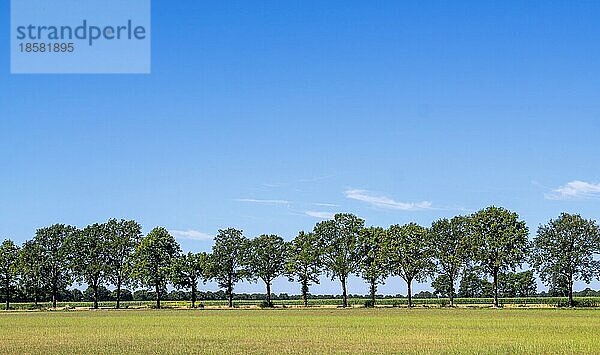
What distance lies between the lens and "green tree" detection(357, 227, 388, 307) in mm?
122562

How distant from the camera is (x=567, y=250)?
11031 cm

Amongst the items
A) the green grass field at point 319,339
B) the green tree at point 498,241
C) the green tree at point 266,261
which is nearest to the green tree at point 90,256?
the green tree at point 266,261

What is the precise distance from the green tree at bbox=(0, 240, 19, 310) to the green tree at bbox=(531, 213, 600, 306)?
84.9 m

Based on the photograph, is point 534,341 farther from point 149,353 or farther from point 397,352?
point 149,353

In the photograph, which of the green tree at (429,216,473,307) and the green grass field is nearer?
the green grass field

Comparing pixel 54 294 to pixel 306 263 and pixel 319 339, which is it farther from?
pixel 319 339

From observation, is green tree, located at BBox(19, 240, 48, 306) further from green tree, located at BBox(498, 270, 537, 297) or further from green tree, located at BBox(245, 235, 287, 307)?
green tree, located at BBox(498, 270, 537, 297)

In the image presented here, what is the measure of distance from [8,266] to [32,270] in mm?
6664

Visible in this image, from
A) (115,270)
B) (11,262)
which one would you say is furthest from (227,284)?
(11,262)

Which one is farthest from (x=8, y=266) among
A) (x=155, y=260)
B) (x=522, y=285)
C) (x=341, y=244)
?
(x=522, y=285)

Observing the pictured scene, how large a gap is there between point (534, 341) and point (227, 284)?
3860 inches

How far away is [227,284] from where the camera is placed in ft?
448

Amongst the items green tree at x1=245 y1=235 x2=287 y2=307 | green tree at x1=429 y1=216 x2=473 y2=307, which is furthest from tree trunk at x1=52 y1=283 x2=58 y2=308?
green tree at x1=429 y1=216 x2=473 y2=307

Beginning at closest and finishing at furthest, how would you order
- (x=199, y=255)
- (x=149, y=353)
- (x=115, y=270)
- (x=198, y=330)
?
(x=149, y=353) < (x=198, y=330) < (x=115, y=270) < (x=199, y=255)
